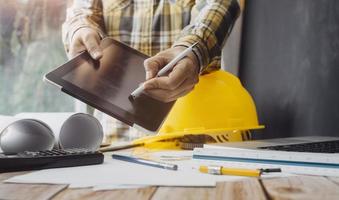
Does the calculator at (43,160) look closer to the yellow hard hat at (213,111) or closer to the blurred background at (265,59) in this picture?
the yellow hard hat at (213,111)

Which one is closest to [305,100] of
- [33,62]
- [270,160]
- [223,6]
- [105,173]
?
[223,6]

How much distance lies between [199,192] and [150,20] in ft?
2.31

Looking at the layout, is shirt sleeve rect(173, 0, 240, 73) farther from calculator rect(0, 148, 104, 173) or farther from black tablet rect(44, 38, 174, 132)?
calculator rect(0, 148, 104, 173)

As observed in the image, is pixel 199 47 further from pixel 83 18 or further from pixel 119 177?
pixel 119 177

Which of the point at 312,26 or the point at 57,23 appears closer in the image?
the point at 312,26

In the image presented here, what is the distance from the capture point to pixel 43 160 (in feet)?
1.73

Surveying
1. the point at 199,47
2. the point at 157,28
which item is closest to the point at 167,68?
the point at 199,47

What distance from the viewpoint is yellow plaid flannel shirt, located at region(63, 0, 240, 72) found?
39.5 inches

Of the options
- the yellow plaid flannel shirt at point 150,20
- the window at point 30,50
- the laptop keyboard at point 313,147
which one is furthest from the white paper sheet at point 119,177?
the window at point 30,50

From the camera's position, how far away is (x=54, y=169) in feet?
1.71

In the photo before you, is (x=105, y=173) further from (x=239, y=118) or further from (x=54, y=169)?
(x=239, y=118)

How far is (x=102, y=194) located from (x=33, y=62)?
0.81m

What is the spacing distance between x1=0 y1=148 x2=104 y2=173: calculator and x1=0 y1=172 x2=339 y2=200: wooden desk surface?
8 centimetres

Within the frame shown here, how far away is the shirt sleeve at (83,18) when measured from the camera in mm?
1029
